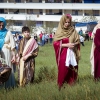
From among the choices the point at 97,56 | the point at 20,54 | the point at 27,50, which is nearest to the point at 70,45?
the point at 97,56

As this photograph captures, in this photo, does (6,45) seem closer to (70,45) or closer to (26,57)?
(26,57)

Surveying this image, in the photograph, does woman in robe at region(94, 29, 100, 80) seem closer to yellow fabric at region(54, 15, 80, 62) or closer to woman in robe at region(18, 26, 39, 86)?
yellow fabric at region(54, 15, 80, 62)

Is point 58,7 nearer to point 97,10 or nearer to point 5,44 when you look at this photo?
point 97,10

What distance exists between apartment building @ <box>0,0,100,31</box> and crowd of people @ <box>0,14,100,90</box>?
53166 mm

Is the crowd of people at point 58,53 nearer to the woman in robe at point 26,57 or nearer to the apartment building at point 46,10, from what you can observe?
the woman in robe at point 26,57

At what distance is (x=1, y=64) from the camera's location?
745cm

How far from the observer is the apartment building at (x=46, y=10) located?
6384 cm

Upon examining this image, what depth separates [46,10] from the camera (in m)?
66.5

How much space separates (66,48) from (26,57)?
Result: 1077 mm

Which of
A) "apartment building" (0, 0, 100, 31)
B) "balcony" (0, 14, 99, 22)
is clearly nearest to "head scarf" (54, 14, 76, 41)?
"apartment building" (0, 0, 100, 31)

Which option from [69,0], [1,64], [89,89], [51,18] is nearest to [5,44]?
[1,64]

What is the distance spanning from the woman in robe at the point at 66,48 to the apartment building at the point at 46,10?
176 feet

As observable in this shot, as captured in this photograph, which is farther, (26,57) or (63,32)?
(26,57)

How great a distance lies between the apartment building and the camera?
2514 inches
